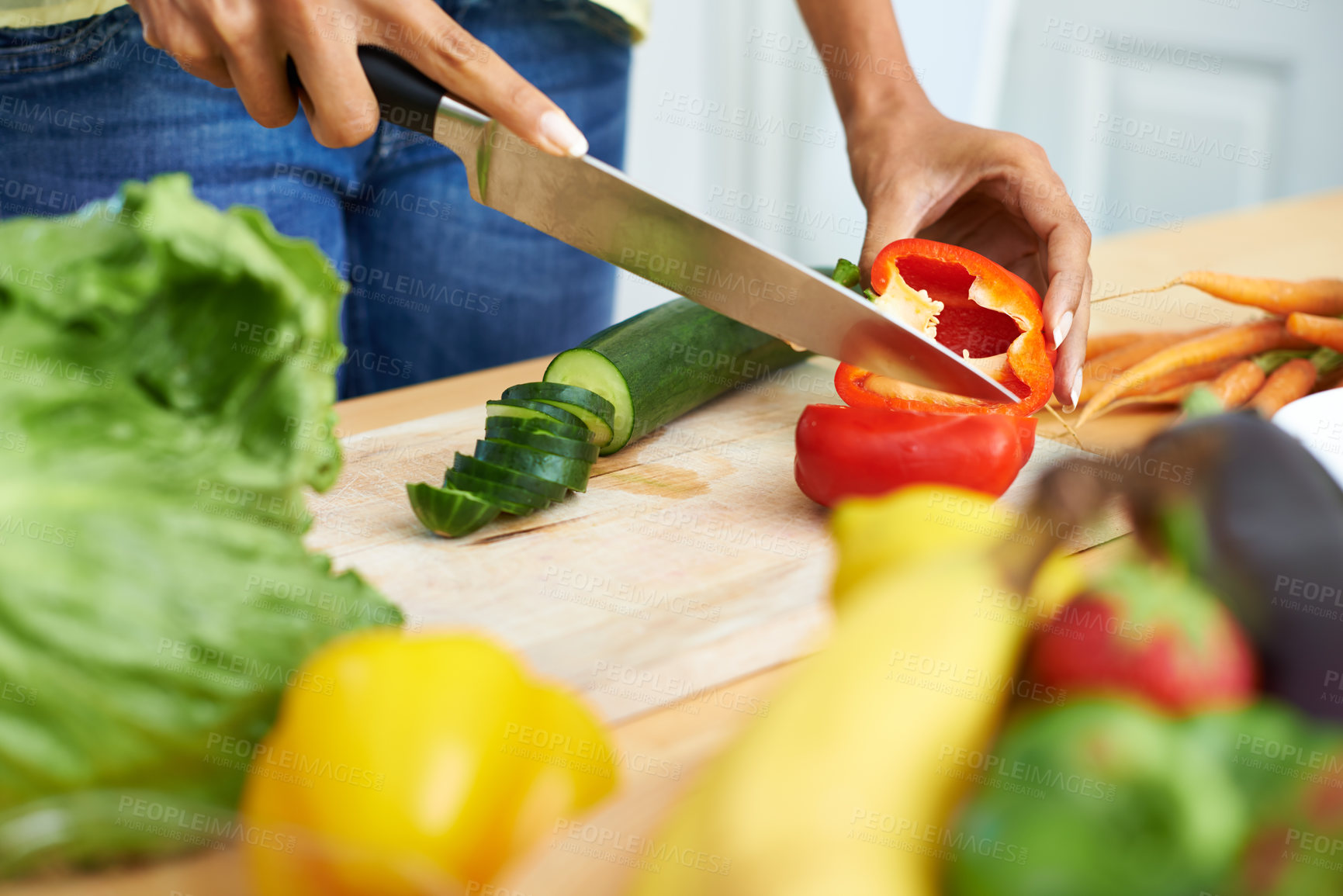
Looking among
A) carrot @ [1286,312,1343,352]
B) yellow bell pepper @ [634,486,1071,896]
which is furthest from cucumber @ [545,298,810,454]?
yellow bell pepper @ [634,486,1071,896]

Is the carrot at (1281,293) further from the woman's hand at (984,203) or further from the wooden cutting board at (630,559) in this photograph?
the wooden cutting board at (630,559)

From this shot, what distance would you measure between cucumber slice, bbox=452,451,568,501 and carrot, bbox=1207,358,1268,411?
1164 millimetres

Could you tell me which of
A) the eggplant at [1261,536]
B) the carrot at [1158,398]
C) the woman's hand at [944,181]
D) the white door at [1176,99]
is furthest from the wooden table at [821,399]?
the white door at [1176,99]

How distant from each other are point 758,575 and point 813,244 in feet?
14.7

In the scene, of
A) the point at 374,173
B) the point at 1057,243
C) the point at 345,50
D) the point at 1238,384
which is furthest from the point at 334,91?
the point at 1238,384

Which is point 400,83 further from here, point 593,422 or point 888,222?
point 888,222

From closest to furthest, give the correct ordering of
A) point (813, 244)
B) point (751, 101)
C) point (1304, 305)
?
point (1304, 305) → point (751, 101) → point (813, 244)

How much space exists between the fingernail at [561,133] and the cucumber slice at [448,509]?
0.46 meters

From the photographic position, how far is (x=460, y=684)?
707 millimetres

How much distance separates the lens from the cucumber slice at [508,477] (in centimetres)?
136

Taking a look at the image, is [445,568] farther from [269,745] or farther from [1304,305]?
[1304,305]

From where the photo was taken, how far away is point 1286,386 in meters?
1.81

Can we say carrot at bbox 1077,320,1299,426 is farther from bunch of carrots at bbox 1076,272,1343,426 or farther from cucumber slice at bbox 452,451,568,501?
cucumber slice at bbox 452,451,568,501

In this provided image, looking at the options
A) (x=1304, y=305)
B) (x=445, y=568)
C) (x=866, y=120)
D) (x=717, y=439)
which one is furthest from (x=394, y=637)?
(x=1304, y=305)
